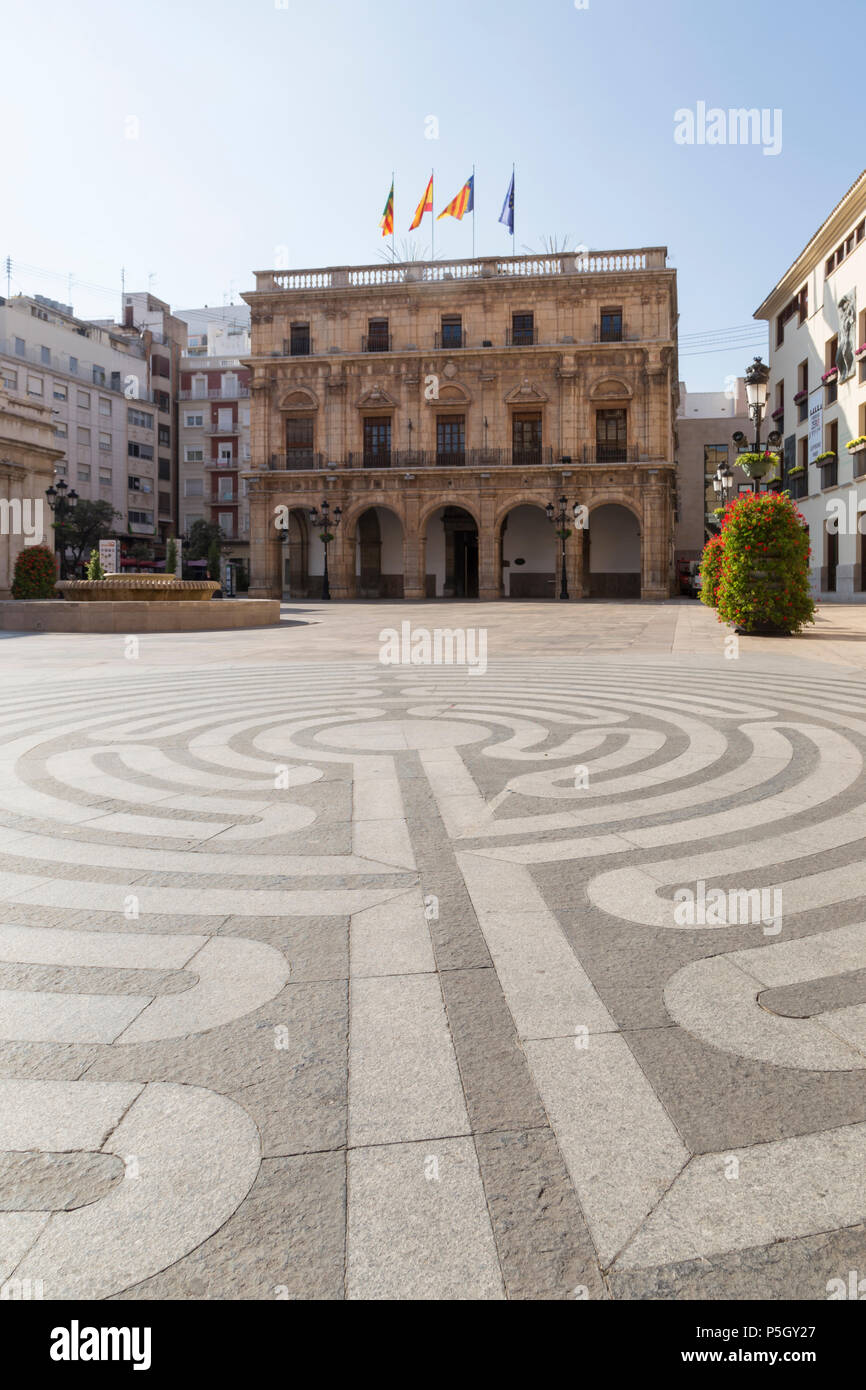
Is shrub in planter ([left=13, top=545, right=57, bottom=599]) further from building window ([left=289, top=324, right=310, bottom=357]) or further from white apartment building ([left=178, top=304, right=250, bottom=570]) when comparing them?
white apartment building ([left=178, top=304, right=250, bottom=570])

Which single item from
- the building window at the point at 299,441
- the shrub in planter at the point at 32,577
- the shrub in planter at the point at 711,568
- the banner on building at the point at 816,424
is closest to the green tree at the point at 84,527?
the building window at the point at 299,441

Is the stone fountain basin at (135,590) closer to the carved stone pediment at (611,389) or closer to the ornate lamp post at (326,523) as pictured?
the ornate lamp post at (326,523)

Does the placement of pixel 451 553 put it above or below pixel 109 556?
above

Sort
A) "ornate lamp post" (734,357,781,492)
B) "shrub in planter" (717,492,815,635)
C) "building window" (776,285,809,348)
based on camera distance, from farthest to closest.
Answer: "building window" (776,285,809,348) → "ornate lamp post" (734,357,781,492) → "shrub in planter" (717,492,815,635)

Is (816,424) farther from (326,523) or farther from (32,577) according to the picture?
(32,577)

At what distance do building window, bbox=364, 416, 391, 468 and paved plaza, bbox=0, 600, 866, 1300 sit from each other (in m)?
34.4

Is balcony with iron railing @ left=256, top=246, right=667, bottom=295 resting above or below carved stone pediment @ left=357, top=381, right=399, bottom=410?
above

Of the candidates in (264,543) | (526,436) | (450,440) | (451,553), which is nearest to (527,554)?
(451,553)

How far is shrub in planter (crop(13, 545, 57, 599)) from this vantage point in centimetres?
2480

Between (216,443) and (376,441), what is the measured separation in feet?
67.1

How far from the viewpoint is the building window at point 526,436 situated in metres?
37.4

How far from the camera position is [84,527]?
152ft

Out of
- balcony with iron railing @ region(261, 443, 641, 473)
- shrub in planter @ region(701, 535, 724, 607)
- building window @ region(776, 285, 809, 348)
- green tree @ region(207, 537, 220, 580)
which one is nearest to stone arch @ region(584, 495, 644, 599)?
balcony with iron railing @ region(261, 443, 641, 473)

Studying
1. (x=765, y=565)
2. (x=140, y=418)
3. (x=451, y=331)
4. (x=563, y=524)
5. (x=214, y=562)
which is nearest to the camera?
(x=765, y=565)
